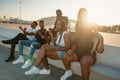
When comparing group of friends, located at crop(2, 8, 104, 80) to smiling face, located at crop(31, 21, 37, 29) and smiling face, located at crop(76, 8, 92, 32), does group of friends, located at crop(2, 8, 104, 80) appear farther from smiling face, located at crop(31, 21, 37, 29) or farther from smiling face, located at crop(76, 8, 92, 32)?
smiling face, located at crop(31, 21, 37, 29)

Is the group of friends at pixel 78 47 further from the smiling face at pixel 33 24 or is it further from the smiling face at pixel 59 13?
the smiling face at pixel 59 13

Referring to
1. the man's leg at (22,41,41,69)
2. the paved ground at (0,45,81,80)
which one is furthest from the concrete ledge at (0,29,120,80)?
the man's leg at (22,41,41,69)

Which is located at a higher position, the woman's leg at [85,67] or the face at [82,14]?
the face at [82,14]

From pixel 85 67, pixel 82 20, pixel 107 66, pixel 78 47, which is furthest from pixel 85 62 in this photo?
pixel 82 20

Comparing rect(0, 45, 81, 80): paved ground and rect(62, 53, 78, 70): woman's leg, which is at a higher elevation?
rect(62, 53, 78, 70): woman's leg

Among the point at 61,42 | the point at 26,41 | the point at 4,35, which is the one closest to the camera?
the point at 61,42

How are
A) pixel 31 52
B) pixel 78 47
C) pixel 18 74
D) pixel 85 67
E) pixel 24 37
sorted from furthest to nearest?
pixel 24 37, pixel 31 52, pixel 18 74, pixel 78 47, pixel 85 67

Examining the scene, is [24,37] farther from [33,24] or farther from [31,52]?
[31,52]

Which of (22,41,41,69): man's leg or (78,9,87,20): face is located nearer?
(78,9,87,20): face

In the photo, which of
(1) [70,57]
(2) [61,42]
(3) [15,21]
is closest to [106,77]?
(1) [70,57]

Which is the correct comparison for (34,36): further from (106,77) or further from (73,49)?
(106,77)

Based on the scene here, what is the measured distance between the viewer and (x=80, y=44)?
4113 millimetres

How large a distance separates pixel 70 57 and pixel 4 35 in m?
5.71

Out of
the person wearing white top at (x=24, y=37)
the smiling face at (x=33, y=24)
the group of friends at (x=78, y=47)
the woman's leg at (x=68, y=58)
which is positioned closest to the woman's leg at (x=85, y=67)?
the group of friends at (x=78, y=47)
